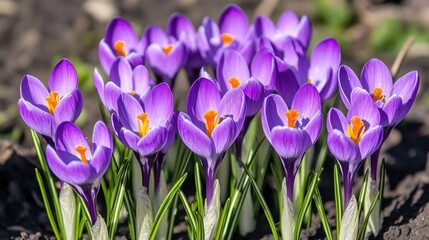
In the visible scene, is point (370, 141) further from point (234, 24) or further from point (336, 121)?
point (234, 24)

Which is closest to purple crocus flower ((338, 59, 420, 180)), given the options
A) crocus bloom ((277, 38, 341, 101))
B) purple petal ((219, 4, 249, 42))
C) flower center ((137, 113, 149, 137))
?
crocus bloom ((277, 38, 341, 101))

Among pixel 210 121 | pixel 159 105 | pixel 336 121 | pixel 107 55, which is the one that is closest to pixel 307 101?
pixel 336 121

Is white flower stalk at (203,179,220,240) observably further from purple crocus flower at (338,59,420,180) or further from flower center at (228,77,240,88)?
purple crocus flower at (338,59,420,180)

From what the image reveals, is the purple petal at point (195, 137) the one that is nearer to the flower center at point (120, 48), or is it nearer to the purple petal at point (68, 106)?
the purple petal at point (68, 106)

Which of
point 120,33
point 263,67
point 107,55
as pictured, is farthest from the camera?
point 120,33

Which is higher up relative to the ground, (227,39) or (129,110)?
(227,39)

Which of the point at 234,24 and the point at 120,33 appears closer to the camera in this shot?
the point at 120,33

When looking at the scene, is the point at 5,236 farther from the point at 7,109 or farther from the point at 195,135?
the point at 7,109

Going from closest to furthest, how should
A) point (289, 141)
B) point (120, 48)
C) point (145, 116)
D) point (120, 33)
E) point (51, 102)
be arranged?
point (289, 141), point (145, 116), point (51, 102), point (120, 48), point (120, 33)
